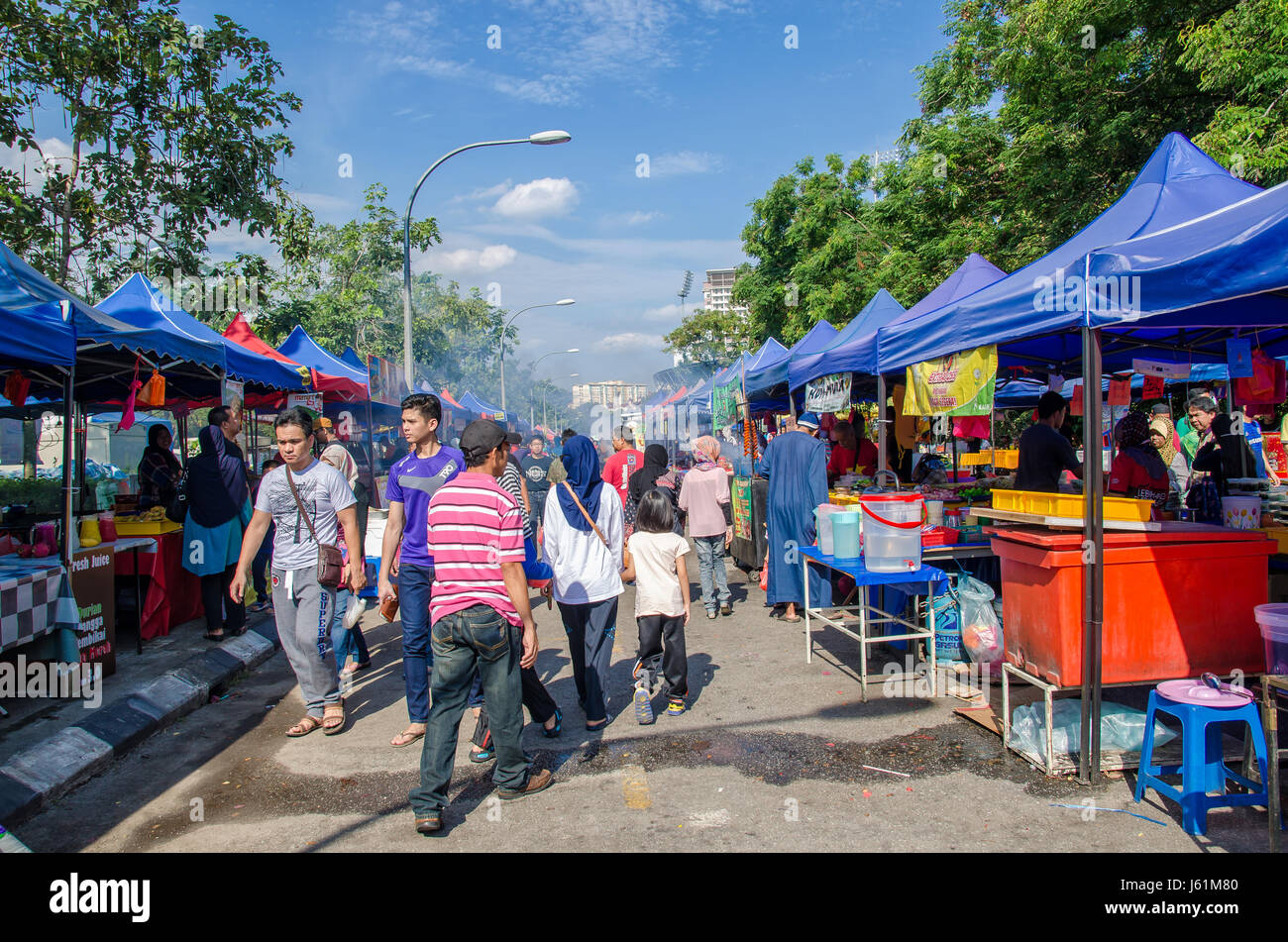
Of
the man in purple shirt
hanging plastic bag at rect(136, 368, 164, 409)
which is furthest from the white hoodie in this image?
hanging plastic bag at rect(136, 368, 164, 409)

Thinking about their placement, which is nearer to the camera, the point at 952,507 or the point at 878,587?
the point at 952,507

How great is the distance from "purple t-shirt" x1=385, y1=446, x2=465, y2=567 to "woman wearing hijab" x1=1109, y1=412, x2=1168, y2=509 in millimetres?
5355

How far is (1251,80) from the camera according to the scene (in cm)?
868

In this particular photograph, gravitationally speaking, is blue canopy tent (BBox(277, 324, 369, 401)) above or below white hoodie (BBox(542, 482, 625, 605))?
above

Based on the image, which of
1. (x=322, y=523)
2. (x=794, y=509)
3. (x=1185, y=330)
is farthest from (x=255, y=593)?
(x=1185, y=330)

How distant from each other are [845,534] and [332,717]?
401 cm

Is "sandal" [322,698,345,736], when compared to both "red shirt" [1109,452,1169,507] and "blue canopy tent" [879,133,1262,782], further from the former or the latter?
"red shirt" [1109,452,1169,507]

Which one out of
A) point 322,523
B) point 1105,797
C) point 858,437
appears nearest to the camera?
point 1105,797

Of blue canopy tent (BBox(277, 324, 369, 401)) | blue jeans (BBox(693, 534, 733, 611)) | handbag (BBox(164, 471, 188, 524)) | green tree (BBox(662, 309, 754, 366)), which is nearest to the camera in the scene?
handbag (BBox(164, 471, 188, 524))

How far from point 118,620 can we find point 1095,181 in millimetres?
14189

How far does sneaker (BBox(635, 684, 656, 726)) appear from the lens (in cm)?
511

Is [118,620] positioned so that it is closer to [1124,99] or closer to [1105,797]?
[1105,797]

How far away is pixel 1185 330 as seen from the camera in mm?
6258

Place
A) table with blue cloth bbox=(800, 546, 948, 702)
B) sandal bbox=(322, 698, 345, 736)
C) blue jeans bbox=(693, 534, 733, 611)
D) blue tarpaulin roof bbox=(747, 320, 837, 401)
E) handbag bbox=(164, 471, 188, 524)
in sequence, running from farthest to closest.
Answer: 1. blue tarpaulin roof bbox=(747, 320, 837, 401)
2. blue jeans bbox=(693, 534, 733, 611)
3. handbag bbox=(164, 471, 188, 524)
4. table with blue cloth bbox=(800, 546, 948, 702)
5. sandal bbox=(322, 698, 345, 736)
